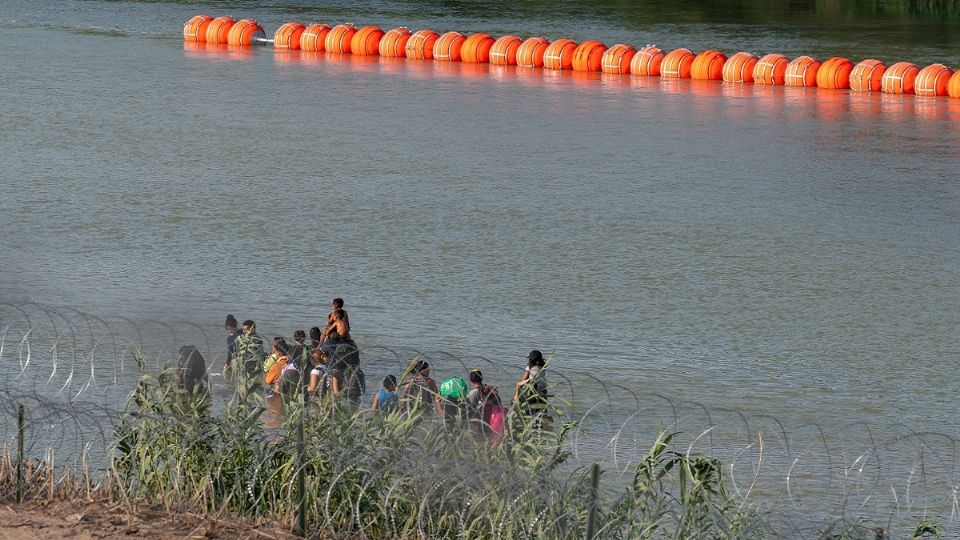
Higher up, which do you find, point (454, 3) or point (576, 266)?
point (454, 3)

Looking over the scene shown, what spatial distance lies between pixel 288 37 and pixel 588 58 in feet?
40.9

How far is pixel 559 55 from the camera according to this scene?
5200cm

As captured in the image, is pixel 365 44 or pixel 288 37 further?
pixel 288 37

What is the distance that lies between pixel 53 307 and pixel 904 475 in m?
12.5

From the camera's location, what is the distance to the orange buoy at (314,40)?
185 feet

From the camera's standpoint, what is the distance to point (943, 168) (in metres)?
35.3

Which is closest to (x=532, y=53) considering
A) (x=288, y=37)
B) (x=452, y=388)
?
(x=288, y=37)

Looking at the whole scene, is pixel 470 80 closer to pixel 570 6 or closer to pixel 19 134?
pixel 19 134

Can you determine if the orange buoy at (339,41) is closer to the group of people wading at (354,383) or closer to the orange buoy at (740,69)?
the orange buoy at (740,69)

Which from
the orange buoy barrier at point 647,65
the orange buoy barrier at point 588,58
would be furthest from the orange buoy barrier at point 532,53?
the orange buoy barrier at point 647,65

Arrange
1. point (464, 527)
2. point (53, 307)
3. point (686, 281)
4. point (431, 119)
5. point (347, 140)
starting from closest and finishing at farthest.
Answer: point (464, 527) → point (53, 307) → point (686, 281) → point (347, 140) → point (431, 119)

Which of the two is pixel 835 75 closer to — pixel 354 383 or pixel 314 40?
pixel 314 40

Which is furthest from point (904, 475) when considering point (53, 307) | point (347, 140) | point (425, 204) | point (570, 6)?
point (570, 6)

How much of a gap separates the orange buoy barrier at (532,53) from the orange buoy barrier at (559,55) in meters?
0.26
